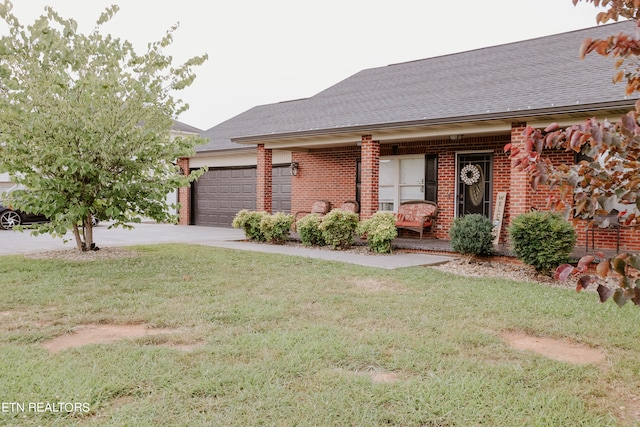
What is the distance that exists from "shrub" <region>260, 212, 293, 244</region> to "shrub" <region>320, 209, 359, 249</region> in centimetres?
128

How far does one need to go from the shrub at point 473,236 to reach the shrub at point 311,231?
340cm

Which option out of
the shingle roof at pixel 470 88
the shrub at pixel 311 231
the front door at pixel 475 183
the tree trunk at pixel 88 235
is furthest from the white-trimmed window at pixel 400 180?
the tree trunk at pixel 88 235

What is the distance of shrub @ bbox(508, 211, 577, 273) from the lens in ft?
23.8

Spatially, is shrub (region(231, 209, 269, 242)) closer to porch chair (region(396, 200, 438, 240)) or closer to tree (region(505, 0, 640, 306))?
porch chair (region(396, 200, 438, 240))

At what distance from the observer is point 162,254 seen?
939 centimetres

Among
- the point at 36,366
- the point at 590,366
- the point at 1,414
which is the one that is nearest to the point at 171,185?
the point at 36,366

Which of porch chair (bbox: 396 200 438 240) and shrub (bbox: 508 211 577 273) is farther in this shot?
porch chair (bbox: 396 200 438 240)

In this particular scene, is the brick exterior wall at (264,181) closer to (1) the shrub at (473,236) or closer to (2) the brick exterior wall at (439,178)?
(2) the brick exterior wall at (439,178)

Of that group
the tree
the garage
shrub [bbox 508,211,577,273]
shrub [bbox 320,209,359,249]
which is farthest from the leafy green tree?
the garage

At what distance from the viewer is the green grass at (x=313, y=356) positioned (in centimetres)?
275

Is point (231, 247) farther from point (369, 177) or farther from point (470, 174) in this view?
point (470, 174)

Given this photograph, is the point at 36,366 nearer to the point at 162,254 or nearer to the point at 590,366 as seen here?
the point at 590,366

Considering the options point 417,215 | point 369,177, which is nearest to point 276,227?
point 369,177

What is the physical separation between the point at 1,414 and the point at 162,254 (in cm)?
686
